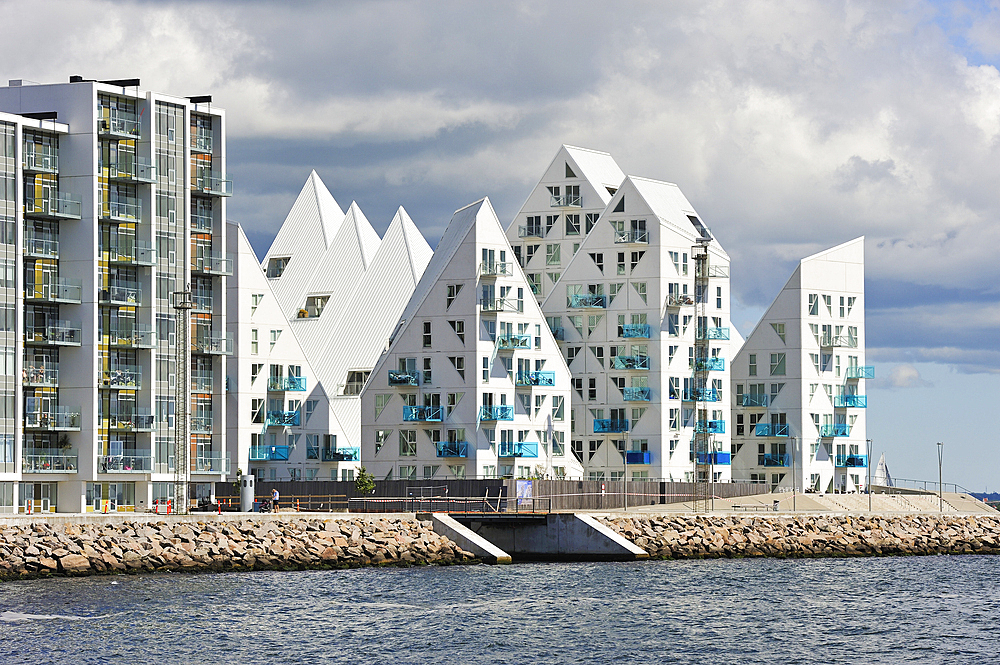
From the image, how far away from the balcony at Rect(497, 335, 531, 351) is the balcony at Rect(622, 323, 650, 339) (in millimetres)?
10820

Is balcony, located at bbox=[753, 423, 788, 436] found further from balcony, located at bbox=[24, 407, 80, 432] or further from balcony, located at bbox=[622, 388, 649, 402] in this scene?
balcony, located at bbox=[24, 407, 80, 432]

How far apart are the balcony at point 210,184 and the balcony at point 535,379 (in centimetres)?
2393

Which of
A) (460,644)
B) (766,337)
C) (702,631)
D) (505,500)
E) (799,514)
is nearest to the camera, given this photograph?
(460,644)

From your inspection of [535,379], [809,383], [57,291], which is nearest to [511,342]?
[535,379]

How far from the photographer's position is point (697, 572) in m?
81.3

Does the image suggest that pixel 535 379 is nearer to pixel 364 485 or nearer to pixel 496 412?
pixel 496 412

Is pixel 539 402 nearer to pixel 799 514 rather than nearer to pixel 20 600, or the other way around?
pixel 799 514

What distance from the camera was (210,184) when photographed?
97000 mm

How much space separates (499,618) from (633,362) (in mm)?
59608

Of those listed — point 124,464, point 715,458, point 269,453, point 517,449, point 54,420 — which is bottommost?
point 715,458

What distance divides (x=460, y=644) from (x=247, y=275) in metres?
63.2

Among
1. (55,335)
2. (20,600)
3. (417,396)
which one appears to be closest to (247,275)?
(417,396)

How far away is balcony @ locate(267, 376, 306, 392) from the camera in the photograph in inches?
4646

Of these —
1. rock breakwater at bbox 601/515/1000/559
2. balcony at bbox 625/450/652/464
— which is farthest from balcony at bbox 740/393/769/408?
rock breakwater at bbox 601/515/1000/559
